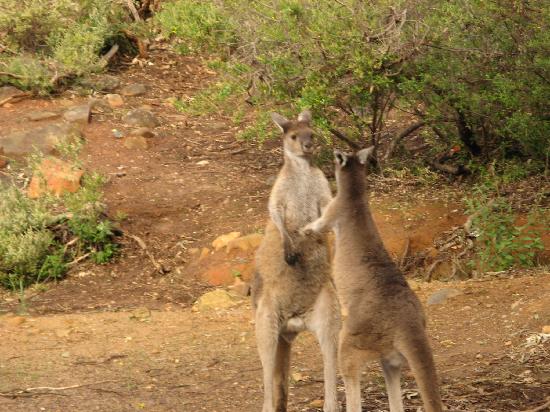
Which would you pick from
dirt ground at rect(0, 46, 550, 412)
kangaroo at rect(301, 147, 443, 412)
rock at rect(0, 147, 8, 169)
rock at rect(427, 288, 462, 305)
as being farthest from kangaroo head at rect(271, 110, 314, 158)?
rock at rect(0, 147, 8, 169)

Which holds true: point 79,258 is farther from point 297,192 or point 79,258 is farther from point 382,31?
point 297,192

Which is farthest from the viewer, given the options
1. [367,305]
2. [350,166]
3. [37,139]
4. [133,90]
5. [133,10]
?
[133,10]

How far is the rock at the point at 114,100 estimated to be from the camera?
13.5 metres

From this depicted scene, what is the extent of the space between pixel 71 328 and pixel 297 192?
2969 mm

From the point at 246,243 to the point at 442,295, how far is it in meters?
2.30

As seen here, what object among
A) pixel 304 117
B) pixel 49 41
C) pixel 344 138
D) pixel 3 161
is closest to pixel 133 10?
pixel 49 41

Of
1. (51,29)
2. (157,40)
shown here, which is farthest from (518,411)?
(157,40)

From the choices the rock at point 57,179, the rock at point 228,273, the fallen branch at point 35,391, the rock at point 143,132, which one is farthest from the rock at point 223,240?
the fallen branch at point 35,391

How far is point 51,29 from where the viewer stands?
14.0 meters

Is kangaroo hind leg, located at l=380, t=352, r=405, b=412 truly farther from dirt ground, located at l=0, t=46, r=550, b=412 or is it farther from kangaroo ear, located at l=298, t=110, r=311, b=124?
kangaroo ear, located at l=298, t=110, r=311, b=124

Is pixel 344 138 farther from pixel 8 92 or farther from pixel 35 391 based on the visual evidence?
pixel 8 92

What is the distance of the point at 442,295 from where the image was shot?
8.50m

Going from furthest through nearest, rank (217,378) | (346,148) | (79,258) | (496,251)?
1. (346,148)
2. (79,258)
3. (496,251)
4. (217,378)

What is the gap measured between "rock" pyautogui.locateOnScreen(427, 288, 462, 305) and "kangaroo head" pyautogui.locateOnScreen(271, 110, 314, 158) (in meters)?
2.78
